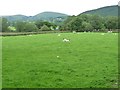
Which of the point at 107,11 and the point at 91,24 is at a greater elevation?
the point at 107,11

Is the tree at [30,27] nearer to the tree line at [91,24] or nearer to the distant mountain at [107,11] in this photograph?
the tree line at [91,24]

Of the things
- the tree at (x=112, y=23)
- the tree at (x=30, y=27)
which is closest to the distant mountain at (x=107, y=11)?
the tree at (x=112, y=23)

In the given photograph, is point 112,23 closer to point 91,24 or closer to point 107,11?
point 91,24

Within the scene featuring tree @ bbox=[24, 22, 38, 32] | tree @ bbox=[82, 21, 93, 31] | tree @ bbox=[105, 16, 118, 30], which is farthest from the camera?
tree @ bbox=[24, 22, 38, 32]

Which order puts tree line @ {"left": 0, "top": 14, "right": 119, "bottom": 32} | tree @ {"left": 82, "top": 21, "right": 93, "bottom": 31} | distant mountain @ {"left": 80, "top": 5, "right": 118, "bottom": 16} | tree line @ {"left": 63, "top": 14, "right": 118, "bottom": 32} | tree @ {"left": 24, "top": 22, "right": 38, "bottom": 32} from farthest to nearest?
distant mountain @ {"left": 80, "top": 5, "right": 118, "bottom": 16} → tree @ {"left": 24, "top": 22, "right": 38, "bottom": 32} → tree line @ {"left": 0, "top": 14, "right": 119, "bottom": 32} → tree line @ {"left": 63, "top": 14, "right": 118, "bottom": 32} → tree @ {"left": 82, "top": 21, "right": 93, "bottom": 31}

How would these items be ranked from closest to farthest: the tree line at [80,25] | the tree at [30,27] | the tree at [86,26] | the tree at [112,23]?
the tree at [86,26], the tree line at [80,25], the tree at [112,23], the tree at [30,27]

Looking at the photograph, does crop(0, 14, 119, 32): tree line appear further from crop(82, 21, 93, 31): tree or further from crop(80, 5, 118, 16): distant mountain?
crop(80, 5, 118, 16): distant mountain

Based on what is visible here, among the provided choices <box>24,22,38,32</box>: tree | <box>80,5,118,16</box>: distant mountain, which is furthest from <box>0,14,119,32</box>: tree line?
<box>80,5,118,16</box>: distant mountain

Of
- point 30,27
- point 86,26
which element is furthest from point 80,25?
point 30,27

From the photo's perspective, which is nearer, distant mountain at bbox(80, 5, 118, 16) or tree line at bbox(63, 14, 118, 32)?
tree line at bbox(63, 14, 118, 32)

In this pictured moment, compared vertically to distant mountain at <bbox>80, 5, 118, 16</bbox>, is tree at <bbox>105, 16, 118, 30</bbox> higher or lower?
lower

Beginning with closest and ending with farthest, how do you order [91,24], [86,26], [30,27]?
[86,26]
[91,24]
[30,27]

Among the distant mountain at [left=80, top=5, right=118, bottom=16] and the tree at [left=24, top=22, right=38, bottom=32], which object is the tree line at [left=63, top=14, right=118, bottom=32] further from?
the distant mountain at [left=80, top=5, right=118, bottom=16]

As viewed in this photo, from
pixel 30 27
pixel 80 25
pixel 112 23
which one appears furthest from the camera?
pixel 30 27
